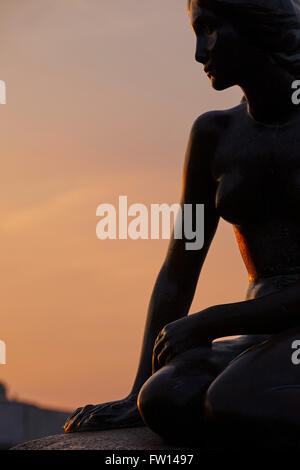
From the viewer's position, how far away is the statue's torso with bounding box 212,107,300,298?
6801 mm

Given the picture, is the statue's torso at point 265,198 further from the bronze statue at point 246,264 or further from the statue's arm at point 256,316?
the statue's arm at point 256,316

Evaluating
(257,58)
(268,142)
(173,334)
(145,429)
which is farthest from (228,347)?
(257,58)

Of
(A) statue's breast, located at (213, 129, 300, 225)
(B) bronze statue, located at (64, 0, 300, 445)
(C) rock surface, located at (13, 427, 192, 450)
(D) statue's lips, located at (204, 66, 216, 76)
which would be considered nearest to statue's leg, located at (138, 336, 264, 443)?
(B) bronze statue, located at (64, 0, 300, 445)

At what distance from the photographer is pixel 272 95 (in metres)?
7.01

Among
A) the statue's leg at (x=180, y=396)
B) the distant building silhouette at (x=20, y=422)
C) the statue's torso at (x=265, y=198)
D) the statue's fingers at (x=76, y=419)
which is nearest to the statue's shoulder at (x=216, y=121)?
the statue's torso at (x=265, y=198)

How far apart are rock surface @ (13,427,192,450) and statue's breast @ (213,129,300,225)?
1.59 m

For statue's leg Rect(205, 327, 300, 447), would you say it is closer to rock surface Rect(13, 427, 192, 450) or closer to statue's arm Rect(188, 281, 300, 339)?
statue's arm Rect(188, 281, 300, 339)

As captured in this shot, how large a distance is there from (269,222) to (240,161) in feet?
1.55

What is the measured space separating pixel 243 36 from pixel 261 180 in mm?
971

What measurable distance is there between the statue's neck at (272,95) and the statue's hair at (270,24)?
0.31ft

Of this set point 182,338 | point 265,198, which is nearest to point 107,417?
point 182,338

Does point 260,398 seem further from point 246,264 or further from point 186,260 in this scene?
point 186,260

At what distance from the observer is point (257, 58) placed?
6895mm
